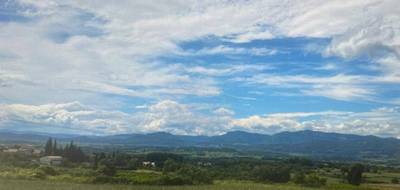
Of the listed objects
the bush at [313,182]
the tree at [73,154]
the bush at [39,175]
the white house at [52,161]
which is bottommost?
the bush at [313,182]

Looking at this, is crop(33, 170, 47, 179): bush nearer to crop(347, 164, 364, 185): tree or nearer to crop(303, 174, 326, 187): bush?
crop(303, 174, 326, 187): bush

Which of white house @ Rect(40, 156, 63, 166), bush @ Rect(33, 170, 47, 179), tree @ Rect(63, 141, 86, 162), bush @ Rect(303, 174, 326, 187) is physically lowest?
bush @ Rect(303, 174, 326, 187)

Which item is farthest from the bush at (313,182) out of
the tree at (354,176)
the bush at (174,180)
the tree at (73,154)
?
the tree at (73,154)

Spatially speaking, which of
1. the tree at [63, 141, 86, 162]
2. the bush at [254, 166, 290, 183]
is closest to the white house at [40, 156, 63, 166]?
the tree at [63, 141, 86, 162]

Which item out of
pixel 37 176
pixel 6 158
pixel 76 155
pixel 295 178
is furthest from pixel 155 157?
pixel 37 176

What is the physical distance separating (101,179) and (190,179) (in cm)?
1447

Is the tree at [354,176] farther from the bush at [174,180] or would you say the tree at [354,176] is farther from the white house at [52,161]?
the white house at [52,161]

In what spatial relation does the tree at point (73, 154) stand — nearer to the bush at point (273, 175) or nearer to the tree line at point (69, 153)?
the tree line at point (69, 153)

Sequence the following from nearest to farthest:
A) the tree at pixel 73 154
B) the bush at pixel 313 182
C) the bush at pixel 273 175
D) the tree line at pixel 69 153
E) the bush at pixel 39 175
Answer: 1. the bush at pixel 39 175
2. the bush at pixel 313 182
3. the bush at pixel 273 175
4. the tree at pixel 73 154
5. the tree line at pixel 69 153

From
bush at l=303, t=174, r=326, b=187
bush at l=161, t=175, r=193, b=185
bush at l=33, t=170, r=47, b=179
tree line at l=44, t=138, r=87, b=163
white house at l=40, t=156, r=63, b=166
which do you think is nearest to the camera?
bush at l=33, t=170, r=47, b=179

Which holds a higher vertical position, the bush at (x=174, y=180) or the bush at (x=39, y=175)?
the bush at (x=39, y=175)

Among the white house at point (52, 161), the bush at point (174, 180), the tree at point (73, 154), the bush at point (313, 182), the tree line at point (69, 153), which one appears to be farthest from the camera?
the tree line at point (69, 153)

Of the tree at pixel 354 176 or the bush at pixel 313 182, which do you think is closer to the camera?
the bush at pixel 313 182

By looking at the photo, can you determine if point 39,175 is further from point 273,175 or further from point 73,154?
point 73,154
